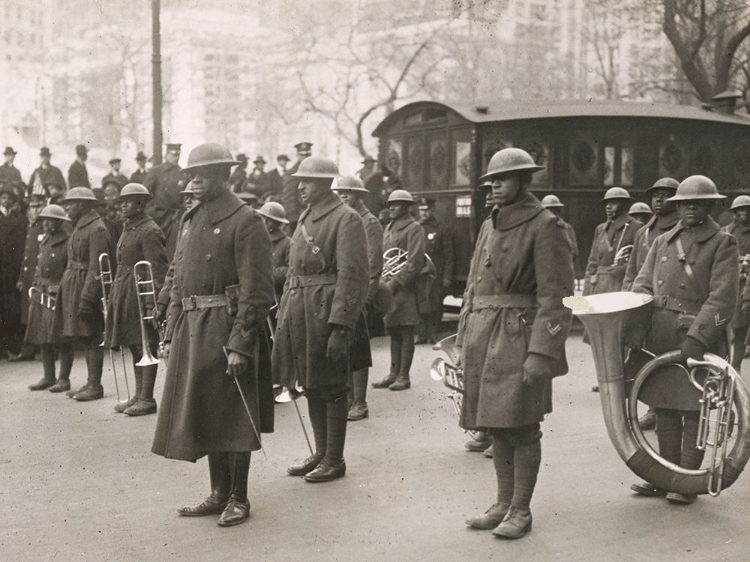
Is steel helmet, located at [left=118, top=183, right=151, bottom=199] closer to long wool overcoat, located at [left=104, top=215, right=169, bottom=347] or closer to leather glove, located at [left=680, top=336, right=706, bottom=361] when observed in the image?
long wool overcoat, located at [left=104, top=215, right=169, bottom=347]

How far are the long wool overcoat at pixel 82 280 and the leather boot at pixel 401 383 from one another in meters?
3.17

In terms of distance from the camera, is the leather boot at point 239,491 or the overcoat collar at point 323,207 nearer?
the leather boot at point 239,491

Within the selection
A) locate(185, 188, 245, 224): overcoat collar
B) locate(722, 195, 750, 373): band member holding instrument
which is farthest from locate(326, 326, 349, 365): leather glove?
locate(722, 195, 750, 373): band member holding instrument

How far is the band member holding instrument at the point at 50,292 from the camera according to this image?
10695mm

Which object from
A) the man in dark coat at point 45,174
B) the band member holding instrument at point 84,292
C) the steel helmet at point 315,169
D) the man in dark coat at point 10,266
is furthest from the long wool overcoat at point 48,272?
the man in dark coat at point 45,174

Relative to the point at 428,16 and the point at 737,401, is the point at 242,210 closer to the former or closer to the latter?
the point at 737,401

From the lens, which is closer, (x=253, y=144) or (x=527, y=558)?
(x=527, y=558)

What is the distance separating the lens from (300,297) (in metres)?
6.77

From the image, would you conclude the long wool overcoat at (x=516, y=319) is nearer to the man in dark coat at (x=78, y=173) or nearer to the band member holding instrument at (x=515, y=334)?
the band member holding instrument at (x=515, y=334)

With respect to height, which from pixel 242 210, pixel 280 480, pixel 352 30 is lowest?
pixel 280 480

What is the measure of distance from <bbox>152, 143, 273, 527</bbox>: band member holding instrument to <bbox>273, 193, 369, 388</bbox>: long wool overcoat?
0.80 meters

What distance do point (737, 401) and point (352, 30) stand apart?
20.9 meters

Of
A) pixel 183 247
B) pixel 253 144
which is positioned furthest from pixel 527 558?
pixel 253 144

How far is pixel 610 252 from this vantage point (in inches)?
448
